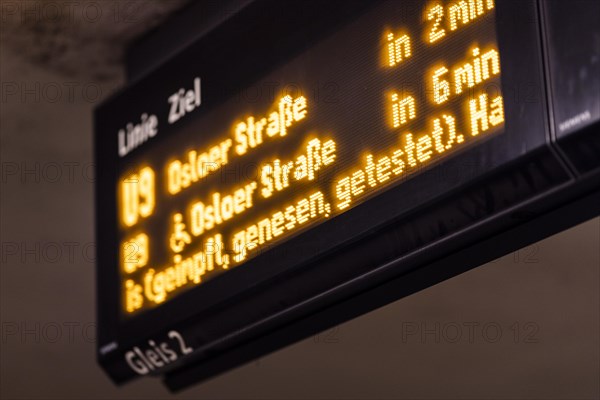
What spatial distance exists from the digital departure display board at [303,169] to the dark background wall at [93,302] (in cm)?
32

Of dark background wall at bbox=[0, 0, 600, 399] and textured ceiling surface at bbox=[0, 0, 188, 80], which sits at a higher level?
textured ceiling surface at bbox=[0, 0, 188, 80]

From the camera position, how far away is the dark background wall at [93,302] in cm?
365

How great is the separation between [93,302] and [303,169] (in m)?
2.40

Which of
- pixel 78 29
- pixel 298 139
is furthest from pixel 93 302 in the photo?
pixel 298 139

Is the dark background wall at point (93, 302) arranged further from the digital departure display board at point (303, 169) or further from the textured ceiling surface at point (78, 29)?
the digital departure display board at point (303, 169)

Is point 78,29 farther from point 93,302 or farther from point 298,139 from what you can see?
point 93,302

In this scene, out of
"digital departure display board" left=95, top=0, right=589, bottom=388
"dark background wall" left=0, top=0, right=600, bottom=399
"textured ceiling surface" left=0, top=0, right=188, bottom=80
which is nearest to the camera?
"digital departure display board" left=95, top=0, right=589, bottom=388

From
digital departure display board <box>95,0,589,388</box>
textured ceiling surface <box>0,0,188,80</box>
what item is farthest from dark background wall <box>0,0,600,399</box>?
digital departure display board <box>95,0,589,388</box>

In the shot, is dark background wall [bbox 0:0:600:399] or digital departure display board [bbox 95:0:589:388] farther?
dark background wall [bbox 0:0:600:399]

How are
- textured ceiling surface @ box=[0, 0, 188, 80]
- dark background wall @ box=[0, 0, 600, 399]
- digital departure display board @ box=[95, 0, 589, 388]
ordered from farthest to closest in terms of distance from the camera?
1. dark background wall @ box=[0, 0, 600, 399]
2. textured ceiling surface @ box=[0, 0, 188, 80]
3. digital departure display board @ box=[95, 0, 589, 388]

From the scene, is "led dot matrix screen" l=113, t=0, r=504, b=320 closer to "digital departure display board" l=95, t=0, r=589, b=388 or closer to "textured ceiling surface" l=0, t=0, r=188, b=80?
"digital departure display board" l=95, t=0, r=589, b=388

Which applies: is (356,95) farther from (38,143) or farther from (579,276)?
(579,276)

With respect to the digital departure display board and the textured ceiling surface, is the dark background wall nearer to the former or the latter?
the textured ceiling surface

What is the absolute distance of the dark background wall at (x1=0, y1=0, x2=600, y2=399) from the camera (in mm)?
3650
